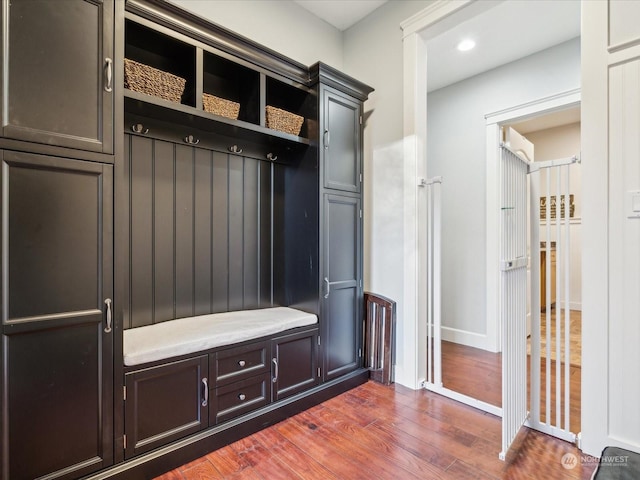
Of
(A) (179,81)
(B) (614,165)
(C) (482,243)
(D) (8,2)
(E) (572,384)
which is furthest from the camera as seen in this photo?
(C) (482,243)

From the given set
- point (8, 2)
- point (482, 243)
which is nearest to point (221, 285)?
point (8, 2)

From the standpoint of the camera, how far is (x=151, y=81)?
184 centimetres

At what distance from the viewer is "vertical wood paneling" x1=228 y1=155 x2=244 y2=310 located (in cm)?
247

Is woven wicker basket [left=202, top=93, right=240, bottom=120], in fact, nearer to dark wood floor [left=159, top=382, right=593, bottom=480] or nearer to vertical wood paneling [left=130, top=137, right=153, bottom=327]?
vertical wood paneling [left=130, top=137, right=153, bottom=327]

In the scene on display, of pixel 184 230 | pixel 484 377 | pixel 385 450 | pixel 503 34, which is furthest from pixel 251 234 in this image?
pixel 503 34

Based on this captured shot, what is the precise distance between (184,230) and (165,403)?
1046 mm

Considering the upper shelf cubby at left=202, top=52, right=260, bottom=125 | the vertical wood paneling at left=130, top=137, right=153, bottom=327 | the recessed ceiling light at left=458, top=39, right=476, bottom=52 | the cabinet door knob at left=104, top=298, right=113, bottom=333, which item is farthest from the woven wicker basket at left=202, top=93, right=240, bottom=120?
A: the recessed ceiling light at left=458, top=39, right=476, bottom=52

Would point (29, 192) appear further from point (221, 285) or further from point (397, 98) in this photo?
point (397, 98)

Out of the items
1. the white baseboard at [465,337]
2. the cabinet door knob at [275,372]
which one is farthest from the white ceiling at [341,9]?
the white baseboard at [465,337]

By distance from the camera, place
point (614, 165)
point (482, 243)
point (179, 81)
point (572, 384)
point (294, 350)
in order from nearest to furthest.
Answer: point (614, 165) → point (179, 81) → point (294, 350) → point (572, 384) → point (482, 243)

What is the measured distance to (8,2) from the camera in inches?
51.8

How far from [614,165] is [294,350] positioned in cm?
209

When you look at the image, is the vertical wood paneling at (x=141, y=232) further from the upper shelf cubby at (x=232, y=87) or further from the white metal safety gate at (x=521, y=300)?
the white metal safety gate at (x=521, y=300)

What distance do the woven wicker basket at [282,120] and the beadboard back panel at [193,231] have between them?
34cm
